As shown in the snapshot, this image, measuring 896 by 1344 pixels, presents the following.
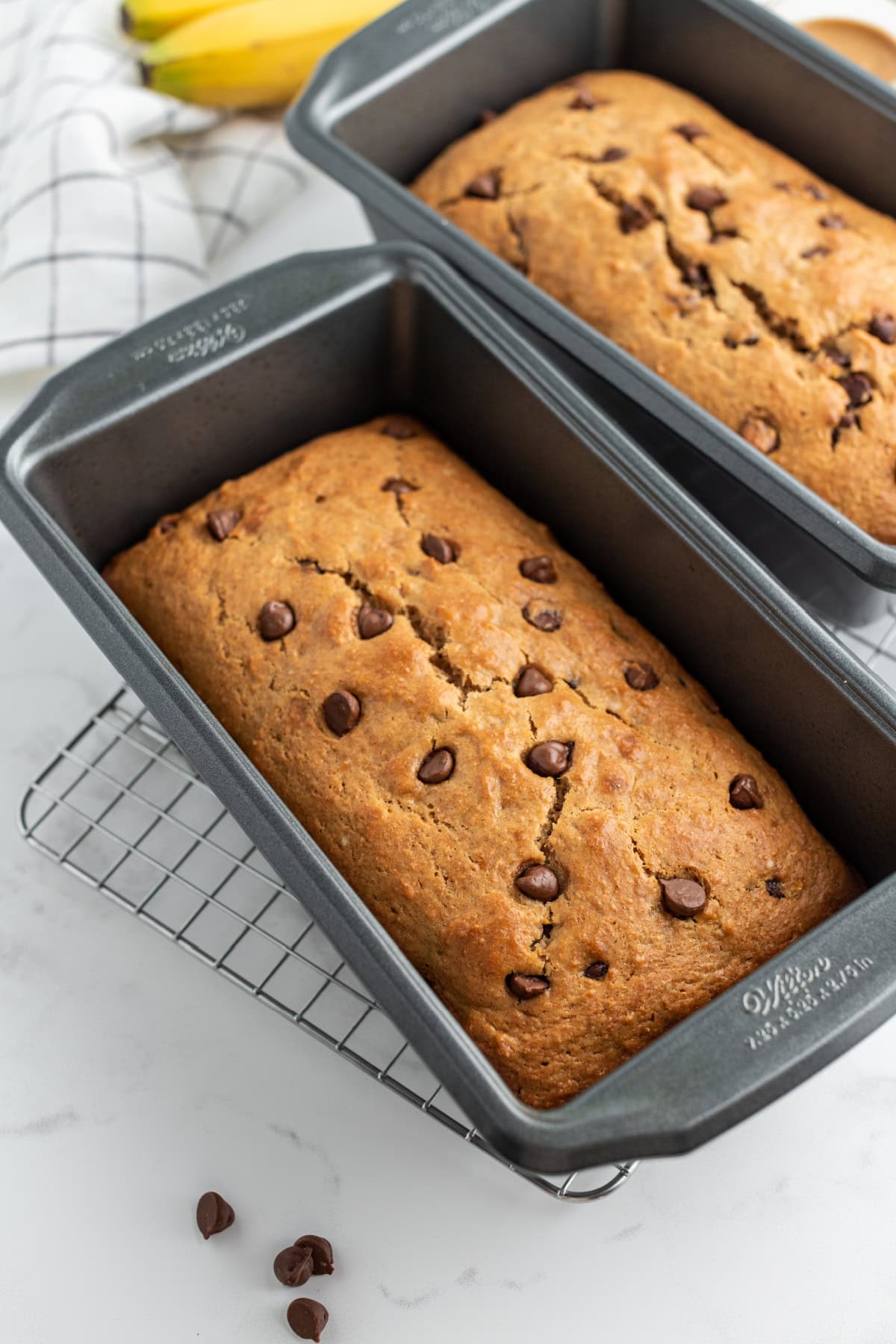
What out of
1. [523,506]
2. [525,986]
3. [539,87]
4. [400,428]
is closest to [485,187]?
[539,87]

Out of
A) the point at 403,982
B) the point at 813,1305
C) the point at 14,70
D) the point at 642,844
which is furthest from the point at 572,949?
the point at 14,70

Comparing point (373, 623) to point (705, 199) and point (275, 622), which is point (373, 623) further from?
point (705, 199)

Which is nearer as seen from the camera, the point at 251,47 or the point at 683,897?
the point at 683,897

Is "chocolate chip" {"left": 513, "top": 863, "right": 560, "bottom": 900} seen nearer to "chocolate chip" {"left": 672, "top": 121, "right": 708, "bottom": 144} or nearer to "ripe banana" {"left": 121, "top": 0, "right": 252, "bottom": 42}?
"chocolate chip" {"left": 672, "top": 121, "right": 708, "bottom": 144}

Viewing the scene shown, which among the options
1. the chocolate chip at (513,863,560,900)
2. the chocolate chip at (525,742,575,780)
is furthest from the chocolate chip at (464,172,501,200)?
the chocolate chip at (513,863,560,900)

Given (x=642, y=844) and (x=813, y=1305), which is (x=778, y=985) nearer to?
(x=642, y=844)

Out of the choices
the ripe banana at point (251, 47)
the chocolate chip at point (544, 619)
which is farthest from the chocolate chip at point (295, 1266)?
the ripe banana at point (251, 47)
